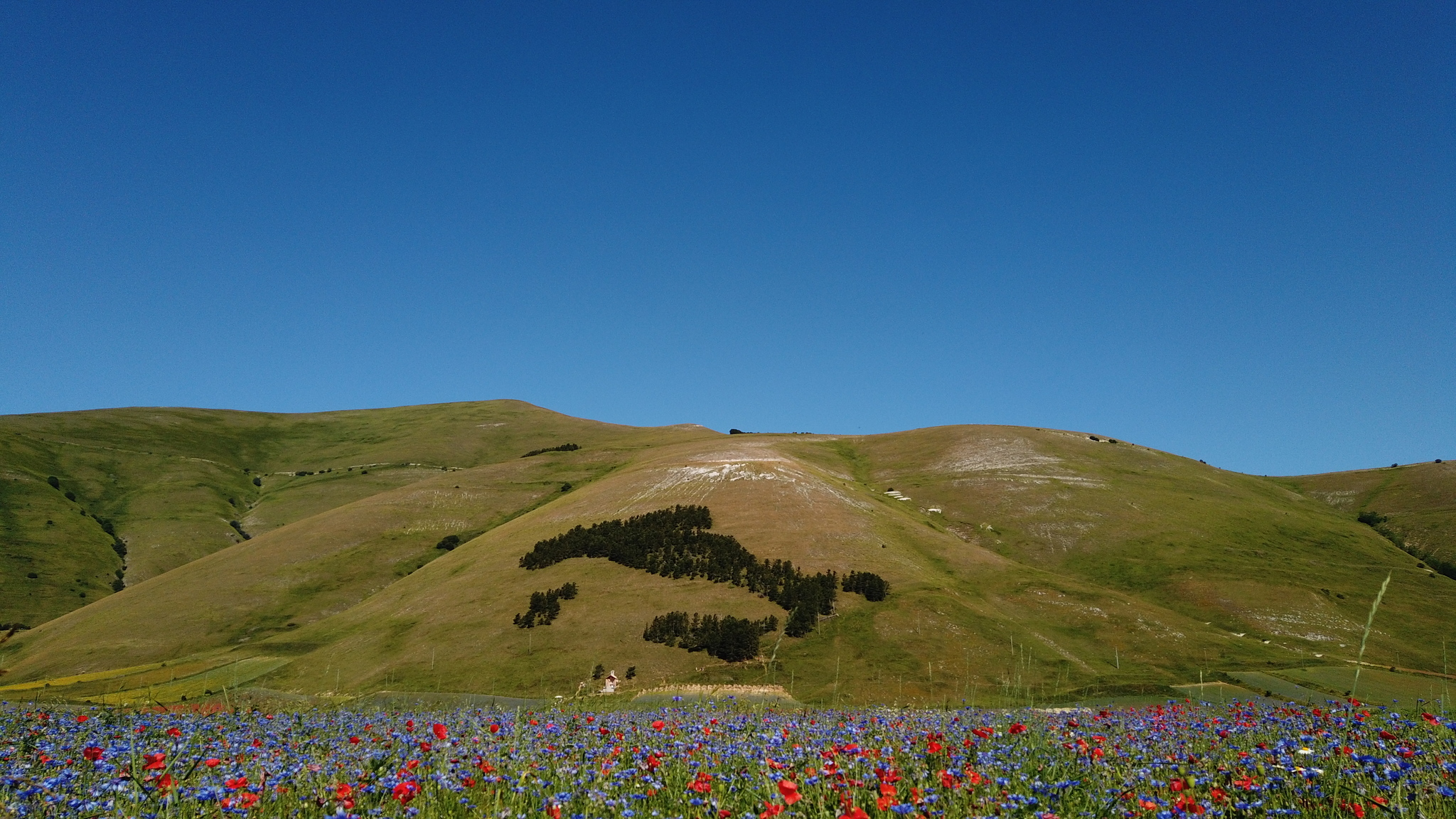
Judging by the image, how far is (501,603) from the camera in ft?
204

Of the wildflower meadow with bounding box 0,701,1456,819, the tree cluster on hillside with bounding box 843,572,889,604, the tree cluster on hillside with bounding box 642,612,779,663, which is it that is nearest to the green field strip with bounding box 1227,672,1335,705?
the tree cluster on hillside with bounding box 843,572,889,604

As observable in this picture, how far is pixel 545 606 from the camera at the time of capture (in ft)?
194

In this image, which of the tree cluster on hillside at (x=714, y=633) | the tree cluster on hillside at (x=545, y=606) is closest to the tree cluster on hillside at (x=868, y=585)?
the tree cluster on hillside at (x=714, y=633)

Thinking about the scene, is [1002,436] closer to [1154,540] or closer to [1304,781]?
[1154,540]

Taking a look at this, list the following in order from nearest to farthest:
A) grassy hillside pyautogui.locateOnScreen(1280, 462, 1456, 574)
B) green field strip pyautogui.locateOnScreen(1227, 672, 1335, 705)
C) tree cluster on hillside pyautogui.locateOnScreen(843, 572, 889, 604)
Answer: green field strip pyautogui.locateOnScreen(1227, 672, 1335, 705)
tree cluster on hillside pyautogui.locateOnScreen(843, 572, 889, 604)
grassy hillside pyautogui.locateOnScreen(1280, 462, 1456, 574)

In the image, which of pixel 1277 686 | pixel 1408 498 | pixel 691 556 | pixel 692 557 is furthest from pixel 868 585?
pixel 1408 498

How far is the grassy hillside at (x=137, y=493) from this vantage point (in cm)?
12075

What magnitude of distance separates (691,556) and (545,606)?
14.0 meters

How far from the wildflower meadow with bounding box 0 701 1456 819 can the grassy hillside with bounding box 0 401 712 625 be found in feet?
446

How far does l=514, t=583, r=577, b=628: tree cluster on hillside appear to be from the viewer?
57.4 m

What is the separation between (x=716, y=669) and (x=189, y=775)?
42.8 metres

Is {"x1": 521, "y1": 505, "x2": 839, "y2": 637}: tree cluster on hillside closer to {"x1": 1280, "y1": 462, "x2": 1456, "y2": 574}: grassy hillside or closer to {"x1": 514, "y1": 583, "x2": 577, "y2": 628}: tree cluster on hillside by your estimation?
{"x1": 514, "y1": 583, "x2": 577, "y2": 628}: tree cluster on hillside

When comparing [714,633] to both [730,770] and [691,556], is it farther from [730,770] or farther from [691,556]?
[730,770]

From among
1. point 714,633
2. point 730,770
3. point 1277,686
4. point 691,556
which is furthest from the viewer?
point 691,556
